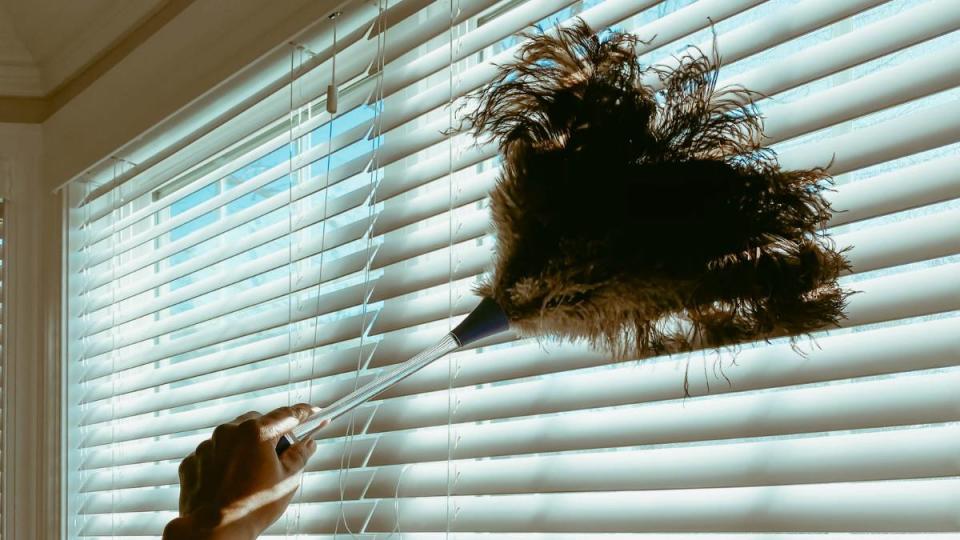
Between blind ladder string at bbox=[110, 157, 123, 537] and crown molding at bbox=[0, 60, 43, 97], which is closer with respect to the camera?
blind ladder string at bbox=[110, 157, 123, 537]

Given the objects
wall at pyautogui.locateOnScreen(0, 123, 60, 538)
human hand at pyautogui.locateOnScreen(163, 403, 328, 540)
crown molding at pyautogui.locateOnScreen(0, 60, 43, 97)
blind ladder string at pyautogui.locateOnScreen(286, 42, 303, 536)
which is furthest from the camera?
crown molding at pyautogui.locateOnScreen(0, 60, 43, 97)

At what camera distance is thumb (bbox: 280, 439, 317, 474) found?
1046 mm

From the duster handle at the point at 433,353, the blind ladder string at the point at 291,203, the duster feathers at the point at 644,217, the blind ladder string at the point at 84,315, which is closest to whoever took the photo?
the duster feathers at the point at 644,217

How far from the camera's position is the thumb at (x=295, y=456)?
1.05m

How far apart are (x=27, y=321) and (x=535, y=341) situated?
1661 millimetres

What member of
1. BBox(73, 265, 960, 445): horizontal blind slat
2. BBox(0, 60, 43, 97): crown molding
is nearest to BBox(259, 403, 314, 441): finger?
BBox(73, 265, 960, 445): horizontal blind slat

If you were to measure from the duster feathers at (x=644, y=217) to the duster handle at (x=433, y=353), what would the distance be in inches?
0.7

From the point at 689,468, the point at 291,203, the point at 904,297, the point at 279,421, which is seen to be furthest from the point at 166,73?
the point at 904,297

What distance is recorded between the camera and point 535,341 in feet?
3.57

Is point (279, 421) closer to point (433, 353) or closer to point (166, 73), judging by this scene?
point (433, 353)

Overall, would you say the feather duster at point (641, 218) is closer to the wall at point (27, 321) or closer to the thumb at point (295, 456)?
the thumb at point (295, 456)

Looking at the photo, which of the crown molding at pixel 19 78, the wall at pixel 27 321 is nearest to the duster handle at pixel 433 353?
the wall at pixel 27 321

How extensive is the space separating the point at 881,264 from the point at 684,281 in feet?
0.60

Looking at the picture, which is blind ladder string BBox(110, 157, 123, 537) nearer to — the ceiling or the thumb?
the ceiling
